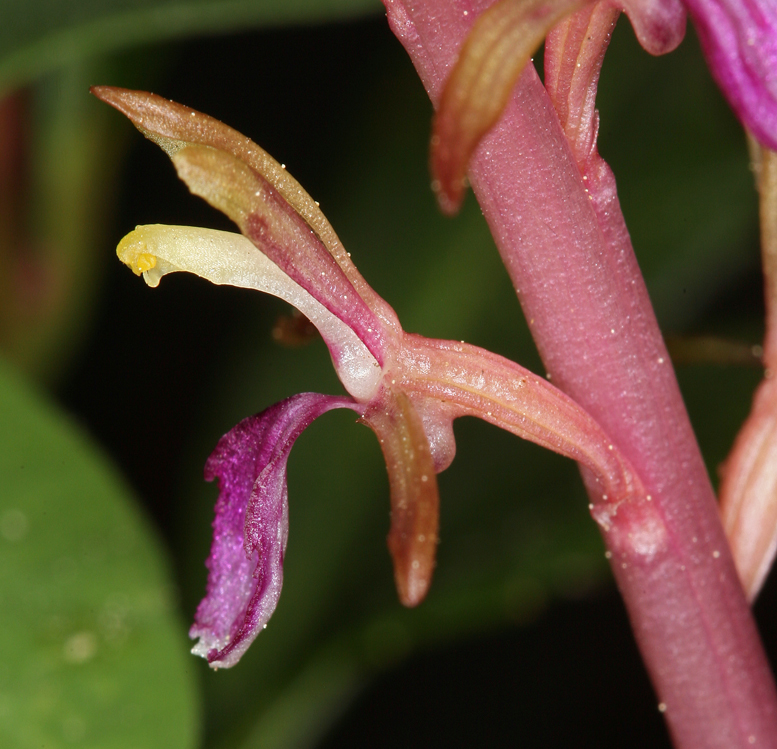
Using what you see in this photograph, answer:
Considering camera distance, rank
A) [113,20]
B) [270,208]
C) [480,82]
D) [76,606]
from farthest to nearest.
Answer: [113,20]
[76,606]
[270,208]
[480,82]

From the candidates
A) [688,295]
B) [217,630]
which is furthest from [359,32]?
[217,630]

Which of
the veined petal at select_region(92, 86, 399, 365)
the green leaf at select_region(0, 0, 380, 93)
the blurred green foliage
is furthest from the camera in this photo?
the blurred green foliage

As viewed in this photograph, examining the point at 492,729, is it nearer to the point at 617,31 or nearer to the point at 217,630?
the point at 217,630

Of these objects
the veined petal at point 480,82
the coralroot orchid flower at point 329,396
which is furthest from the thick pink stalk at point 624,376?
the veined petal at point 480,82

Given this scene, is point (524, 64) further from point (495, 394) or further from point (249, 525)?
point (249, 525)

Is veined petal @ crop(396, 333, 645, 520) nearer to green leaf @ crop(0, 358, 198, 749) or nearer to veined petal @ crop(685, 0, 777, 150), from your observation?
veined petal @ crop(685, 0, 777, 150)

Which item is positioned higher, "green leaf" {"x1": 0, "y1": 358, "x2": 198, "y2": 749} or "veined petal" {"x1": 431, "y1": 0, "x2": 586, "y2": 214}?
"veined petal" {"x1": 431, "y1": 0, "x2": 586, "y2": 214}

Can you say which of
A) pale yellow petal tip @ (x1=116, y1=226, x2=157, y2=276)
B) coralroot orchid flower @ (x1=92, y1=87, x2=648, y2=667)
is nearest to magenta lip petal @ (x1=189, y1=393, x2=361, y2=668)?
coralroot orchid flower @ (x1=92, y1=87, x2=648, y2=667)

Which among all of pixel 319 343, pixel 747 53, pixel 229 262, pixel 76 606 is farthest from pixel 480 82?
pixel 319 343
